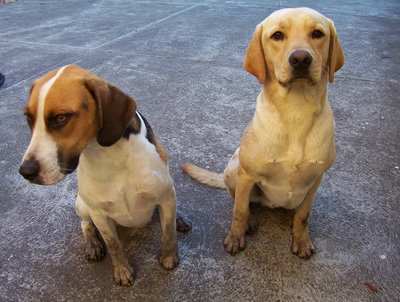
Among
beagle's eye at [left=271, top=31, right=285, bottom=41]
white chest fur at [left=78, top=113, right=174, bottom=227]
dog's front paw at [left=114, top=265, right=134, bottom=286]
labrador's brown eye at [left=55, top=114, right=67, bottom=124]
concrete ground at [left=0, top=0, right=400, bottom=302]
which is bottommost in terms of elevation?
concrete ground at [left=0, top=0, right=400, bottom=302]

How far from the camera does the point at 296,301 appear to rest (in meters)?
2.03

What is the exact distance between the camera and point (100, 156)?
1.76 metres

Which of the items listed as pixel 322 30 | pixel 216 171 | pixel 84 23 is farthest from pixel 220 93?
pixel 84 23

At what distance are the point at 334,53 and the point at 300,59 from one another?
0.31 meters

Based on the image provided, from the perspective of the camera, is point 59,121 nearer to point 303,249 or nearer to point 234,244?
point 234,244

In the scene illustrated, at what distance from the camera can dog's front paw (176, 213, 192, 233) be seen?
2.48 meters

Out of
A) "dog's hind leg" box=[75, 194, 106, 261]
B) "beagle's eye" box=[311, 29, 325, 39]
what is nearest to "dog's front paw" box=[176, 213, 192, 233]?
"dog's hind leg" box=[75, 194, 106, 261]

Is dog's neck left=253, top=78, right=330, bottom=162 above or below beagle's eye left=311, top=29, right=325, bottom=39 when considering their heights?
below

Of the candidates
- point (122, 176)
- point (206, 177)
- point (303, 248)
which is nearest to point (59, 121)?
point (122, 176)

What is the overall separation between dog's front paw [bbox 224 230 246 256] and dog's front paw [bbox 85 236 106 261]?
2.58 ft

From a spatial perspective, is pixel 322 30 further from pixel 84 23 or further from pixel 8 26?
pixel 8 26

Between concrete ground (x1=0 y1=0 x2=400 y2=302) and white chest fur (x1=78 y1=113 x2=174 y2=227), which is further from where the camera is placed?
concrete ground (x1=0 y1=0 x2=400 y2=302)

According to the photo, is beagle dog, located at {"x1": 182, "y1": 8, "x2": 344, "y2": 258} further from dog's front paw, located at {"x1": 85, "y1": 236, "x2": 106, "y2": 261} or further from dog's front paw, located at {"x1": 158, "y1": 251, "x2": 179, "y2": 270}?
dog's front paw, located at {"x1": 85, "y1": 236, "x2": 106, "y2": 261}

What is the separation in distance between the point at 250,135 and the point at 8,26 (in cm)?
769
